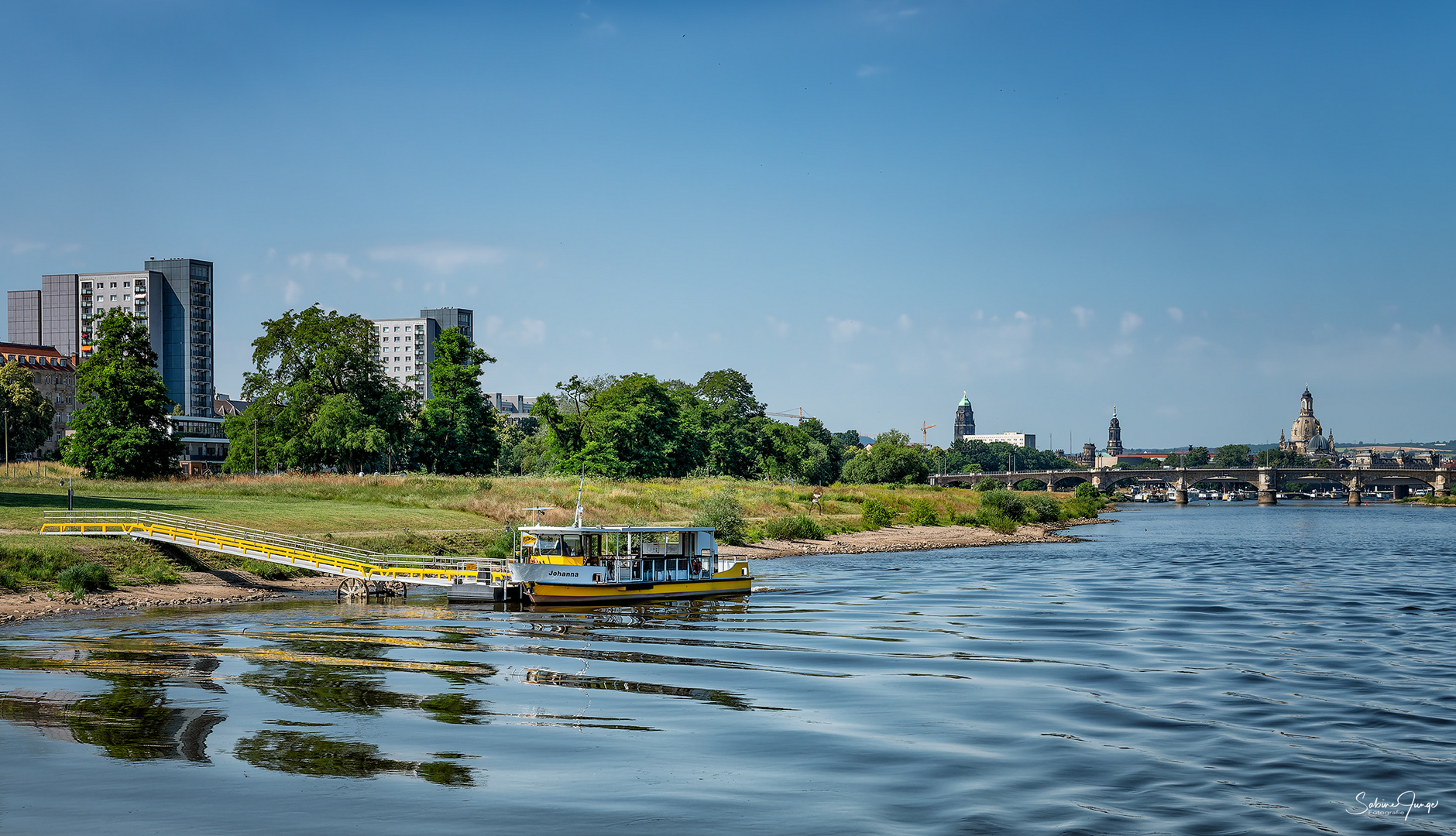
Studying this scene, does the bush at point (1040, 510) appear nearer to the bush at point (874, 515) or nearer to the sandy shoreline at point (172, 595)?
the bush at point (874, 515)

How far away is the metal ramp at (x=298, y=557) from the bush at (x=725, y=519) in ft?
95.1

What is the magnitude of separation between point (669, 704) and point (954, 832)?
11.2 metres

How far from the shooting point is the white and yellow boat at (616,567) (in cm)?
4831

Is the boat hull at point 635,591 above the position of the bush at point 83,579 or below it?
below

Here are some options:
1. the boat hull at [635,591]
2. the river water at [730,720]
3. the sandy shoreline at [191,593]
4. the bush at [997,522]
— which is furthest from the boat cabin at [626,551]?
the bush at [997,522]

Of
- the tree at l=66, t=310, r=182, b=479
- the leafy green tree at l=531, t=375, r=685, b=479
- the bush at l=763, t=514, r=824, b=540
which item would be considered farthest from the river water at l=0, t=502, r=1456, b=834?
the leafy green tree at l=531, t=375, r=685, b=479

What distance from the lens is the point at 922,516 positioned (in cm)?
11119

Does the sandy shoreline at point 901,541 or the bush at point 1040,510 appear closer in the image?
the sandy shoreline at point 901,541

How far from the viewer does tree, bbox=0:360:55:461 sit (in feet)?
442

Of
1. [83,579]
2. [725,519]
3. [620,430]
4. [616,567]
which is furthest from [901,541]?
[83,579]

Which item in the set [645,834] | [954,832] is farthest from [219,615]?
[954,832]

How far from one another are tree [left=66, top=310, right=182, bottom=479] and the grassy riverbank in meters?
2.38

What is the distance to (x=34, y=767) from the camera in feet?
67.5

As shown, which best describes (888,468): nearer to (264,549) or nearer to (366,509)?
(366,509)
